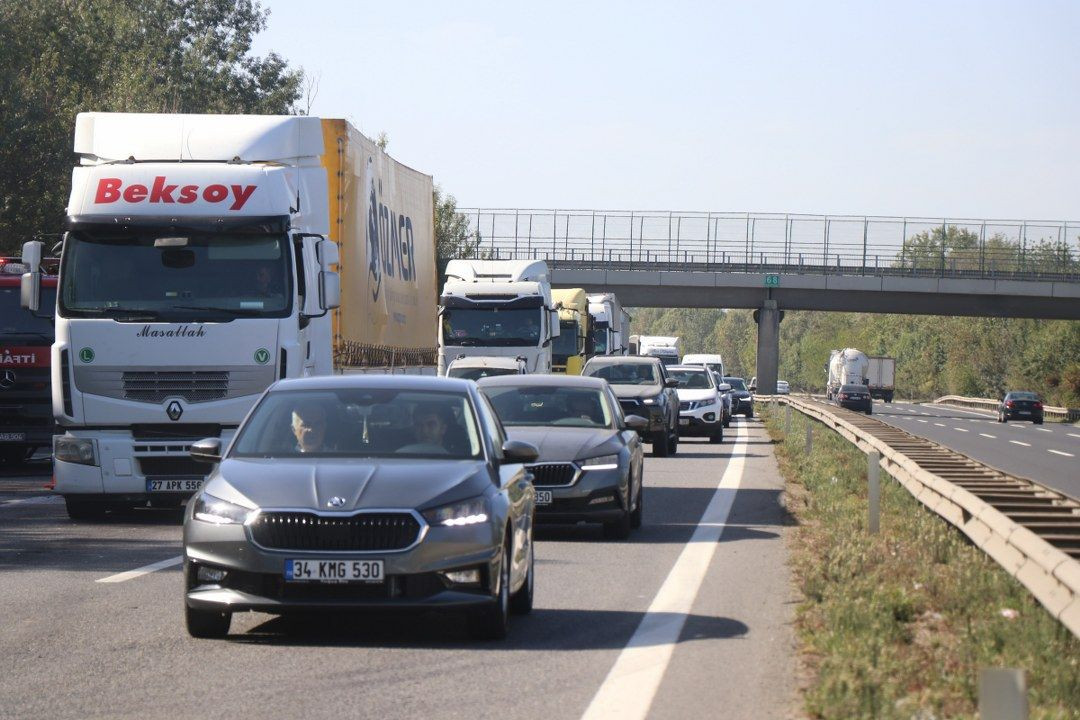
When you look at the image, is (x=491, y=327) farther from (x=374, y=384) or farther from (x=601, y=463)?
(x=374, y=384)

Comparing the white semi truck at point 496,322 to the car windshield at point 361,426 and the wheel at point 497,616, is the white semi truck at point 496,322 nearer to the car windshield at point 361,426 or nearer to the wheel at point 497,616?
the car windshield at point 361,426

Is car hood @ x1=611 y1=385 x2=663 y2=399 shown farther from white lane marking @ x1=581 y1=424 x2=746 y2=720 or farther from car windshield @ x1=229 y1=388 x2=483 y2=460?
car windshield @ x1=229 y1=388 x2=483 y2=460

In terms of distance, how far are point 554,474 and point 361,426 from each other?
17.0 ft

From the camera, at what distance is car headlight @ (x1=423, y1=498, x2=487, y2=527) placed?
335 inches

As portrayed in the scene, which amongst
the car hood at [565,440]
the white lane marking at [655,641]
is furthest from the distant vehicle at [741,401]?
the white lane marking at [655,641]

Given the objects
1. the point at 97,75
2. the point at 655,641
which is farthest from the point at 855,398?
the point at 655,641

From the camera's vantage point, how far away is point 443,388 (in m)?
9.85

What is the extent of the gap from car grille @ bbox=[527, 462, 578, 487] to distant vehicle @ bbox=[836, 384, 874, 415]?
63.6 metres

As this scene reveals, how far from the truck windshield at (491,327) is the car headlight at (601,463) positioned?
56.0ft

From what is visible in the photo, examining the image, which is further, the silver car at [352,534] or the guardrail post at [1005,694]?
the silver car at [352,534]

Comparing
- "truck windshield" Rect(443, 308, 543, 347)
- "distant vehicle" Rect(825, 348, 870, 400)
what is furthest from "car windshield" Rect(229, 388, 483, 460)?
"distant vehicle" Rect(825, 348, 870, 400)

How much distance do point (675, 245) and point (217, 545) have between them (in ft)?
237

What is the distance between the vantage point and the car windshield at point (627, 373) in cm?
3047

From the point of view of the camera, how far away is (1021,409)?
6994 centimetres
